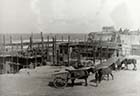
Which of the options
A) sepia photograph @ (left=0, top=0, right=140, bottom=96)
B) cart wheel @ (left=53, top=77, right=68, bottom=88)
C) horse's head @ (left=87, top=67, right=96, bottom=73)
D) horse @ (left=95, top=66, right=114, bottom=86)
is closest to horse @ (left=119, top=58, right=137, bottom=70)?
sepia photograph @ (left=0, top=0, right=140, bottom=96)

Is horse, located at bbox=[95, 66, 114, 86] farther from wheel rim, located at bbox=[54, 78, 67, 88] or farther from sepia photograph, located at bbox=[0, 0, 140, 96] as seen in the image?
wheel rim, located at bbox=[54, 78, 67, 88]

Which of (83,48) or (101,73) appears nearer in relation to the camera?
(101,73)

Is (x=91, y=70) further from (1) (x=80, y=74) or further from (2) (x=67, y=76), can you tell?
(2) (x=67, y=76)

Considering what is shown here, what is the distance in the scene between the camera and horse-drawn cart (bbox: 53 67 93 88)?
188cm

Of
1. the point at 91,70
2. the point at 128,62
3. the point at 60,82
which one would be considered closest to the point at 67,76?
the point at 60,82

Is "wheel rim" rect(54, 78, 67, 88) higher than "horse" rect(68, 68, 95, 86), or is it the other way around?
"horse" rect(68, 68, 95, 86)

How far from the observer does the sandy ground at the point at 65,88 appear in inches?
71.8

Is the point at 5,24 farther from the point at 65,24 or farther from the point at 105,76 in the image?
the point at 105,76

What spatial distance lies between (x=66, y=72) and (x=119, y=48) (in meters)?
0.47

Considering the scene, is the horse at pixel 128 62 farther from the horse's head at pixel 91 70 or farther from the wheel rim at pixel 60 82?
the wheel rim at pixel 60 82

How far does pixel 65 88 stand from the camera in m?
1.89

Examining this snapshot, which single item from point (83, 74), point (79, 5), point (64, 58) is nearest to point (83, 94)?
point (83, 74)

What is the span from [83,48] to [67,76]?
0.94 feet

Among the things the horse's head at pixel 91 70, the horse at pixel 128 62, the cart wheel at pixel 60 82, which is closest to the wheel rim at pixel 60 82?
the cart wheel at pixel 60 82
